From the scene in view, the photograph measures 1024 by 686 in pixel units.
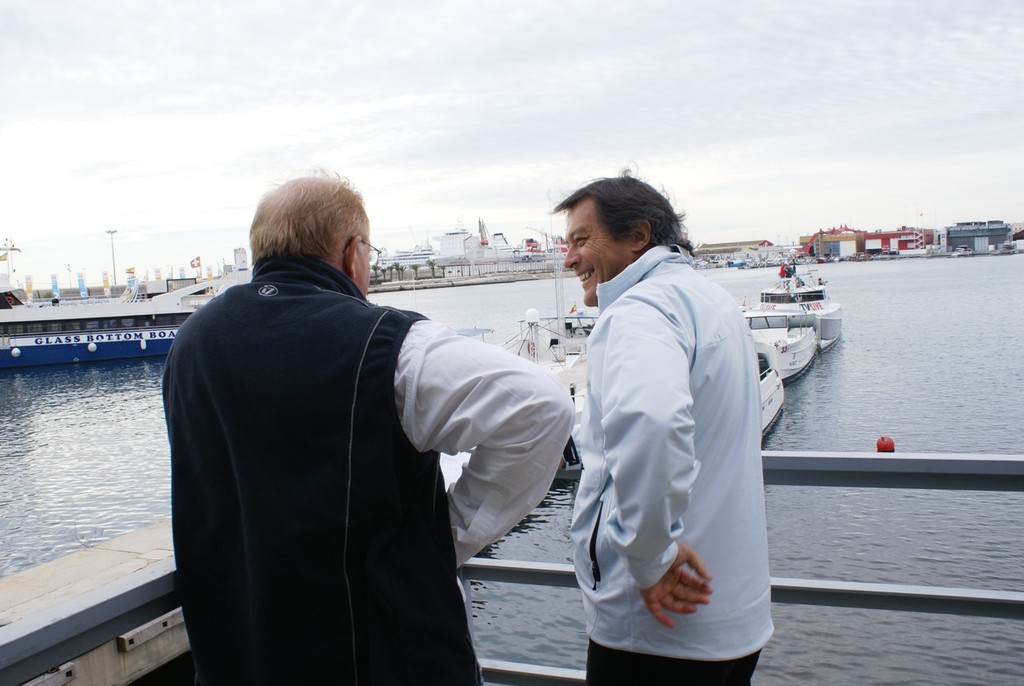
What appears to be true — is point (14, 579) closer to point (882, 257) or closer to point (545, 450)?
point (545, 450)

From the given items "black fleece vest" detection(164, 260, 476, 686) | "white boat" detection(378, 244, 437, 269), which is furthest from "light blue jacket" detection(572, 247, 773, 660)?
"white boat" detection(378, 244, 437, 269)

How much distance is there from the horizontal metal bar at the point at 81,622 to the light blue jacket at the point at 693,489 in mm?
811

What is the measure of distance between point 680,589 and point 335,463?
2.32 ft

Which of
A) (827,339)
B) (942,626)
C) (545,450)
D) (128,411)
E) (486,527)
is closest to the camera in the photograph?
(545,450)

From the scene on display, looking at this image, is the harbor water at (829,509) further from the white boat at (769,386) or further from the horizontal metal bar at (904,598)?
the horizontal metal bar at (904,598)

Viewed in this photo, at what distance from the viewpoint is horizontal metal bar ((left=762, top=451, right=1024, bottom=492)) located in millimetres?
1914

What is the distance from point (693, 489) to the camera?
5.15ft

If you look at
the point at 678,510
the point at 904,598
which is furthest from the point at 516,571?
the point at 904,598

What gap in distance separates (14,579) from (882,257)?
20375 centimetres

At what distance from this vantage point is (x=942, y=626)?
9.86 metres

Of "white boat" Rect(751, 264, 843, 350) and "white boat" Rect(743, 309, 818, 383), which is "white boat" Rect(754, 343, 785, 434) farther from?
"white boat" Rect(751, 264, 843, 350)

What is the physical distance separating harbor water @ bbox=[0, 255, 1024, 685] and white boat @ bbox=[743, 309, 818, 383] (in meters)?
0.83

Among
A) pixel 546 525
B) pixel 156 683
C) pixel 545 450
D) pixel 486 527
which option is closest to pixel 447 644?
pixel 486 527

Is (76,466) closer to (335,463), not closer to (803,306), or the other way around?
(335,463)
